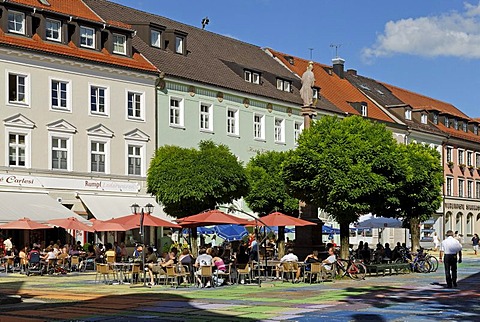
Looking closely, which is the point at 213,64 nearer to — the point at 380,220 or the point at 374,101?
the point at 380,220

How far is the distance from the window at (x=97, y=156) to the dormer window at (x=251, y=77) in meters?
14.1

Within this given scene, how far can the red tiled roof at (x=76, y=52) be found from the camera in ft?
128

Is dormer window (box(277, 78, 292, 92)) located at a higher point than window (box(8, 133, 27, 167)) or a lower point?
higher

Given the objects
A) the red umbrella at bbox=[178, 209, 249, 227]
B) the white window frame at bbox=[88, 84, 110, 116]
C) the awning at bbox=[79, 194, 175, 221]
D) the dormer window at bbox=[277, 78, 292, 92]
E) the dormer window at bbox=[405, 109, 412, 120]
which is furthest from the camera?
the dormer window at bbox=[405, 109, 412, 120]

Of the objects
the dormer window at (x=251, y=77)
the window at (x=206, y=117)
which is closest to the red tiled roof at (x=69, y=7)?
the window at (x=206, y=117)

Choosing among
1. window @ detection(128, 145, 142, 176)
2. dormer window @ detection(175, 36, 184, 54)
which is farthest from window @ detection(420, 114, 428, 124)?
window @ detection(128, 145, 142, 176)

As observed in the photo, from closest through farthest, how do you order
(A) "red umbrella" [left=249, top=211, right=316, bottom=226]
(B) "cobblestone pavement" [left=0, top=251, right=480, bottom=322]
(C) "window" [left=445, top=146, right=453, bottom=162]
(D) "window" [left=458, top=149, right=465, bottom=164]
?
(B) "cobblestone pavement" [left=0, top=251, right=480, bottom=322] → (A) "red umbrella" [left=249, top=211, right=316, bottom=226] → (C) "window" [left=445, top=146, right=453, bottom=162] → (D) "window" [left=458, top=149, right=465, bottom=164]

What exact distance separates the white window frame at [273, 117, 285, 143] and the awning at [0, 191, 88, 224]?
1962 cm

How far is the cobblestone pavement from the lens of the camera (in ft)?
57.4

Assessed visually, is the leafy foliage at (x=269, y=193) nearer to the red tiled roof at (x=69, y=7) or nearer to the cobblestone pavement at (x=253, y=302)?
the red tiled roof at (x=69, y=7)

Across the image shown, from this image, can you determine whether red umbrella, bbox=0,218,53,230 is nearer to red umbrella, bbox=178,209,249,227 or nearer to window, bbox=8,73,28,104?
window, bbox=8,73,28,104

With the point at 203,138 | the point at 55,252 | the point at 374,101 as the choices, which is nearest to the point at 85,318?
the point at 55,252

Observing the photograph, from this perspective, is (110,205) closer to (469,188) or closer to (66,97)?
(66,97)

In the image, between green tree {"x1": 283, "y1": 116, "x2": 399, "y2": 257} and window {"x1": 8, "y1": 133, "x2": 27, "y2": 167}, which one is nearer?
green tree {"x1": 283, "y1": 116, "x2": 399, "y2": 257}
